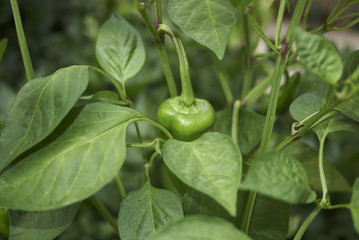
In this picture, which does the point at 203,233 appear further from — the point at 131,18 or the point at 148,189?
the point at 131,18

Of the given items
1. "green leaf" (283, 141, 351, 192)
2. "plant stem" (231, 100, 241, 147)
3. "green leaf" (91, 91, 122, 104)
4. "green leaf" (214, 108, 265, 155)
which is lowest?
A: "green leaf" (283, 141, 351, 192)

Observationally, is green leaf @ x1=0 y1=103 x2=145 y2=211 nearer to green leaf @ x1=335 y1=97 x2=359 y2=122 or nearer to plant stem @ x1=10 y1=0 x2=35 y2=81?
plant stem @ x1=10 y1=0 x2=35 y2=81

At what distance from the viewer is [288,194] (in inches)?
11.1

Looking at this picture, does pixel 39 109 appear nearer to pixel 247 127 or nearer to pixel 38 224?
pixel 38 224

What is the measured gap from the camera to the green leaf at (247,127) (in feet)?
1.63

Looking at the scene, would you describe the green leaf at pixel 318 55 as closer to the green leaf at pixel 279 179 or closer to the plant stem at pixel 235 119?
the green leaf at pixel 279 179

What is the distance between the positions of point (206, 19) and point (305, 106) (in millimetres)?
153

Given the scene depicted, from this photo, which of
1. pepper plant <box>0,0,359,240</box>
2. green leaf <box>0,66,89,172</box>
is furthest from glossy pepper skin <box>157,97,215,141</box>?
green leaf <box>0,66,89,172</box>

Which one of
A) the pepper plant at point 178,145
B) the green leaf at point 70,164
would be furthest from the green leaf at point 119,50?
the green leaf at point 70,164

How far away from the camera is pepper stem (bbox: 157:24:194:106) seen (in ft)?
1.33

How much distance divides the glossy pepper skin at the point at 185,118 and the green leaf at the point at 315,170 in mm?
144

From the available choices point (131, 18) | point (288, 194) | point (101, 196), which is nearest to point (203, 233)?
point (288, 194)

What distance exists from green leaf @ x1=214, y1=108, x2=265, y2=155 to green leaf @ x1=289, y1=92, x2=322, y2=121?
0.21 feet

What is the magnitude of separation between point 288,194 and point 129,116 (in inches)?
6.3
